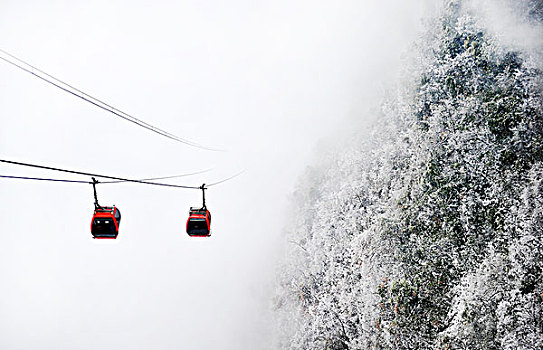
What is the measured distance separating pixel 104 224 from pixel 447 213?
16.4 metres

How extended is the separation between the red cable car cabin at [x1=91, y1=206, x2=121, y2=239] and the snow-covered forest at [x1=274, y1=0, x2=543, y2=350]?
Answer: 1513 centimetres

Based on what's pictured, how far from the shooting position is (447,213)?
1694 cm

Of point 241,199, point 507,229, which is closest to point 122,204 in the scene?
point 241,199

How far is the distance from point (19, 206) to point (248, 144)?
174776 mm

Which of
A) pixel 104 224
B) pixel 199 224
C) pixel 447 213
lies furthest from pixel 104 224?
pixel 447 213

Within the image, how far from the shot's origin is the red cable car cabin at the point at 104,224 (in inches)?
387

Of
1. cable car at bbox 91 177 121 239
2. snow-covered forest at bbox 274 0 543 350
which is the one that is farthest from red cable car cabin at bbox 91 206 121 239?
snow-covered forest at bbox 274 0 543 350

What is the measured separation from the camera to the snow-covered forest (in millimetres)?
14664

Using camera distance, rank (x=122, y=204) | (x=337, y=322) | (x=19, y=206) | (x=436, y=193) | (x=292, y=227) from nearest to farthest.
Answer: (x=436, y=193), (x=337, y=322), (x=292, y=227), (x=122, y=204), (x=19, y=206)

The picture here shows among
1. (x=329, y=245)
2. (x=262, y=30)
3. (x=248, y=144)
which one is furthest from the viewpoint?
(x=262, y=30)

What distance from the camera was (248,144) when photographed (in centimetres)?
7906

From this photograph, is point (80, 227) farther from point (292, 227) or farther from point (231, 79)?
point (292, 227)

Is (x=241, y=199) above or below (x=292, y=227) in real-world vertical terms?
above

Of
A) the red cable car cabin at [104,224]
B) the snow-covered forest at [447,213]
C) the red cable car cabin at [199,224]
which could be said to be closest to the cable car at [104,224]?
the red cable car cabin at [104,224]
